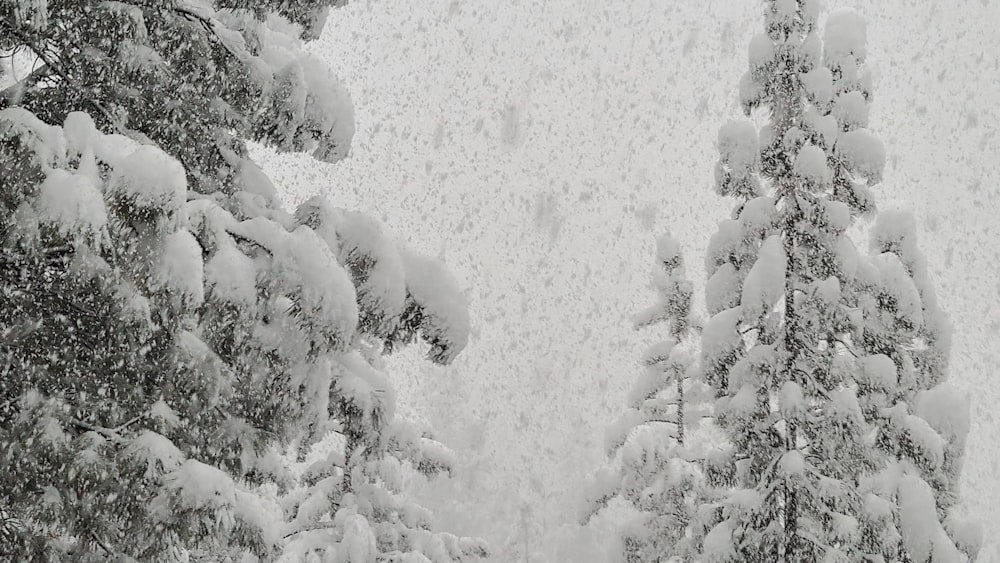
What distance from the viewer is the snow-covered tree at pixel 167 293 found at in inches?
97.4

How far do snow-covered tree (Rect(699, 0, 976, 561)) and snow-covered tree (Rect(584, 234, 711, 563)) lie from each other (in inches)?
75.4

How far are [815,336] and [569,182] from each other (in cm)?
6500

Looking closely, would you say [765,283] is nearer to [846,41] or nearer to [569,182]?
[846,41]

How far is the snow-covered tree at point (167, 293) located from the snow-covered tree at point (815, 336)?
17.7ft

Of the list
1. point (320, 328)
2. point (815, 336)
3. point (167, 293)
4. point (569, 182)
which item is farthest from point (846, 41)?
point (569, 182)

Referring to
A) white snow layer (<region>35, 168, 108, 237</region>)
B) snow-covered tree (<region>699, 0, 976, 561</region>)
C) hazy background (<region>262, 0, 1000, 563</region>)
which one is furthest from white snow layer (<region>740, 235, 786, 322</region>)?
hazy background (<region>262, 0, 1000, 563</region>)

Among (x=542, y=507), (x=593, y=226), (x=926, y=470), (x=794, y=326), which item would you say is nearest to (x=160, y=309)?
(x=794, y=326)

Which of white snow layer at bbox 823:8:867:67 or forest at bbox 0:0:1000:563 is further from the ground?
white snow layer at bbox 823:8:867:67

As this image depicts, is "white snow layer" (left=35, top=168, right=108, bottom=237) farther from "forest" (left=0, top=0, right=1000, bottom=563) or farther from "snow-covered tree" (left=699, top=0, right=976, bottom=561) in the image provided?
"snow-covered tree" (left=699, top=0, right=976, bottom=561)

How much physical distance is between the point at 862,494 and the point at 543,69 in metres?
76.4

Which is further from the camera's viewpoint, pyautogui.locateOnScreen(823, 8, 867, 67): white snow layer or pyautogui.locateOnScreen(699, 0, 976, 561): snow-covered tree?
pyautogui.locateOnScreen(823, 8, 867, 67): white snow layer

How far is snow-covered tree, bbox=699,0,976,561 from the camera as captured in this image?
7.98 meters

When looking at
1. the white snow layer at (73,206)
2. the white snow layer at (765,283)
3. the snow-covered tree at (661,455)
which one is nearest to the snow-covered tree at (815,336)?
the white snow layer at (765,283)

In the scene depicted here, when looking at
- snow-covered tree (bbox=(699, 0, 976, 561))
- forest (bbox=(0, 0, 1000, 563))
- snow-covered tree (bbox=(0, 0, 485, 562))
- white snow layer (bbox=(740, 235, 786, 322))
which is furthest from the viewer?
snow-covered tree (bbox=(699, 0, 976, 561))
